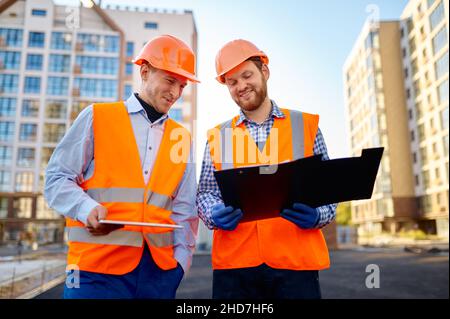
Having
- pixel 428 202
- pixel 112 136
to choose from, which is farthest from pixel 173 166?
pixel 428 202

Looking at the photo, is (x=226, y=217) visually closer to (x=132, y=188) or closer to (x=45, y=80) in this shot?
(x=132, y=188)

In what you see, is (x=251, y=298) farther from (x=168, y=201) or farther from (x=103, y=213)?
(x=103, y=213)

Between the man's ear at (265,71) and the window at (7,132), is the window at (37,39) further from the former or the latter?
the man's ear at (265,71)

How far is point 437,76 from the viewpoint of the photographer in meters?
37.8

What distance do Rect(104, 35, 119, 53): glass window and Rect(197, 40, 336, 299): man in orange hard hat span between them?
3937 centimetres

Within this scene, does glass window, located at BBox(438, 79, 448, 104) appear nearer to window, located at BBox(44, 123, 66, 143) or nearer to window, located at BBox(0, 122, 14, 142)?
window, located at BBox(44, 123, 66, 143)

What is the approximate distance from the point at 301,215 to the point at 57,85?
4204 centimetres

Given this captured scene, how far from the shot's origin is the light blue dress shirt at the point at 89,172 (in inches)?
86.3

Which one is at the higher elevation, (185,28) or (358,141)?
(185,28)

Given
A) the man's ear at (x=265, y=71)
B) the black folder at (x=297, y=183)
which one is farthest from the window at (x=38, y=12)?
the black folder at (x=297, y=183)

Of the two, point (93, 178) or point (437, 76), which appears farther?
point (437, 76)

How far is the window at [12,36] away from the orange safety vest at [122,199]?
43.6m

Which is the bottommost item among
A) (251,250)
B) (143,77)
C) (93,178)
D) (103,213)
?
(251,250)

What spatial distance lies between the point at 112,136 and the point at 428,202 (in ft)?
148
